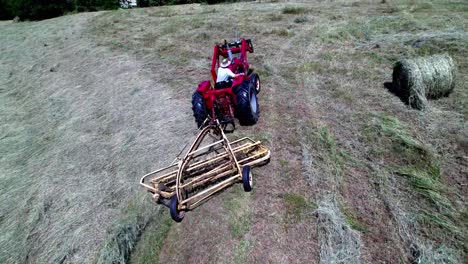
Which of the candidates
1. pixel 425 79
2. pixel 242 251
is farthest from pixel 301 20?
pixel 242 251

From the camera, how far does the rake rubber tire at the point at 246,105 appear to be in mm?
6779

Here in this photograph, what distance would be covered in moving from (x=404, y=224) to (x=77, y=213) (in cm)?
563

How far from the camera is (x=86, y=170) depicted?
697 cm

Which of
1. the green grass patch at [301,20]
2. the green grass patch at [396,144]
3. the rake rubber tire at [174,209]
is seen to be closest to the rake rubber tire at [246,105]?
the green grass patch at [396,144]

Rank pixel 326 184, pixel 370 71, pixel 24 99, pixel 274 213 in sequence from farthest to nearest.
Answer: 1. pixel 24 99
2. pixel 370 71
3. pixel 326 184
4. pixel 274 213

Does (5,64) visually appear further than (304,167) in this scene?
Yes

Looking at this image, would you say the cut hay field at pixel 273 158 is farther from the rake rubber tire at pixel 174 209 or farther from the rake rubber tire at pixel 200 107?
the rake rubber tire at pixel 200 107

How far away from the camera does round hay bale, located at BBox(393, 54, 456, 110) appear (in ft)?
23.1

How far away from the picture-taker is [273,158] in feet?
20.5

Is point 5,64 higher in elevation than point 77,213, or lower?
higher

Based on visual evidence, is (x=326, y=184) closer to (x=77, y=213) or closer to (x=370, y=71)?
(x=77, y=213)

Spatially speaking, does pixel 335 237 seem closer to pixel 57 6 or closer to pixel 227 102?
pixel 227 102

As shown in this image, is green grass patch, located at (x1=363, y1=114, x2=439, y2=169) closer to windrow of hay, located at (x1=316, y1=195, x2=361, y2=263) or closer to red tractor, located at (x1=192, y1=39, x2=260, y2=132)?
windrow of hay, located at (x1=316, y1=195, x2=361, y2=263)

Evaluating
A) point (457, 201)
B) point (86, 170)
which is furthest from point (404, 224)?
point (86, 170)
